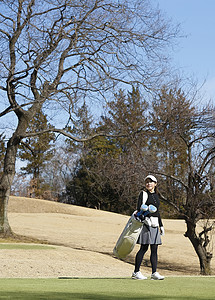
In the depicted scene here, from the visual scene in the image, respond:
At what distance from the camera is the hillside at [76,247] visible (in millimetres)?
14731

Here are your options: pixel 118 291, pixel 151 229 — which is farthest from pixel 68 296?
pixel 151 229

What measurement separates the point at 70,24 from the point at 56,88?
291 cm

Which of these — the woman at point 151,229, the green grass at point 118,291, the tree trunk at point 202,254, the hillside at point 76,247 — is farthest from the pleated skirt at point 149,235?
the tree trunk at point 202,254

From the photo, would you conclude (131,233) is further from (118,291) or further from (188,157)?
(188,157)

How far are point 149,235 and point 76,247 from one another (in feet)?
52.4

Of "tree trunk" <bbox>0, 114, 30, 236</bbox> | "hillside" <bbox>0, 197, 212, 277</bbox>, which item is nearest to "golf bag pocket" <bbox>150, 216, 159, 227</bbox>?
"hillside" <bbox>0, 197, 212, 277</bbox>

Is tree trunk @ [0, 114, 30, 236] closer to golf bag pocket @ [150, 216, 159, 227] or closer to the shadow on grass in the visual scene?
golf bag pocket @ [150, 216, 159, 227]

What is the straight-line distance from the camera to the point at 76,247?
2417 cm

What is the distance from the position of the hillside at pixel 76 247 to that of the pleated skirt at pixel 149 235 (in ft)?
17.7

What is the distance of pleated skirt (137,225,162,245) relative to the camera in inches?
344

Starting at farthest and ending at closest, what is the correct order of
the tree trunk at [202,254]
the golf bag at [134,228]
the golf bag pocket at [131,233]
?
the tree trunk at [202,254]
the golf bag pocket at [131,233]
the golf bag at [134,228]

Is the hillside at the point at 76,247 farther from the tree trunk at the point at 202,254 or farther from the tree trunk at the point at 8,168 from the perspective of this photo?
the tree trunk at the point at 8,168

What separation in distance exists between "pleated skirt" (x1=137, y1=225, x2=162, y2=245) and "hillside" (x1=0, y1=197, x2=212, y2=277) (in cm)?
540

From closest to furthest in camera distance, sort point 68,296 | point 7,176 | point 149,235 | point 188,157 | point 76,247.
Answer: point 68,296 → point 149,235 → point 188,157 → point 7,176 → point 76,247
